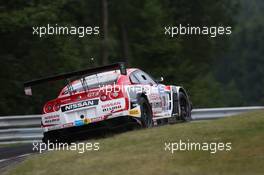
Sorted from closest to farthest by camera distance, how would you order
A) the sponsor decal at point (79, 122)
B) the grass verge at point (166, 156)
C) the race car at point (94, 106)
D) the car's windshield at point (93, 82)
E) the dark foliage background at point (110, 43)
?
the grass verge at point (166, 156) → the race car at point (94, 106) → the sponsor decal at point (79, 122) → the car's windshield at point (93, 82) → the dark foliage background at point (110, 43)

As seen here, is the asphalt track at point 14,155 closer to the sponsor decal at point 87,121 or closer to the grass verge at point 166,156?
the sponsor decal at point 87,121

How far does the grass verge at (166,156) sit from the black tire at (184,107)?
395 cm

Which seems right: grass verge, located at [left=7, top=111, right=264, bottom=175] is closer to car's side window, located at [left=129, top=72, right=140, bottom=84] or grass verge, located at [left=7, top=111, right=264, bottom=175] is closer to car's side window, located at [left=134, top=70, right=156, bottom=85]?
car's side window, located at [left=129, top=72, right=140, bottom=84]

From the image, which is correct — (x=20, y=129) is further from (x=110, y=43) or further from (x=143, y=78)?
(x=110, y=43)

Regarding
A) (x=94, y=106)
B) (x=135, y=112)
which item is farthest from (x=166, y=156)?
(x=94, y=106)

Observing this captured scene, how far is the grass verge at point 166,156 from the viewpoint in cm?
898

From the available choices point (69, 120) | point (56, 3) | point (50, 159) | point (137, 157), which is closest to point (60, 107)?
point (69, 120)

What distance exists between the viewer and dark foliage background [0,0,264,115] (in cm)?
3041

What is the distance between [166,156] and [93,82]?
4237 mm

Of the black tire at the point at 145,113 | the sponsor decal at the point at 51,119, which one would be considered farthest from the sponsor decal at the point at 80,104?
the black tire at the point at 145,113

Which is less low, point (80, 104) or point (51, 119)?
point (80, 104)

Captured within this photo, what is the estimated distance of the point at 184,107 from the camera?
628 inches

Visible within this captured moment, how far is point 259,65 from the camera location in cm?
10925

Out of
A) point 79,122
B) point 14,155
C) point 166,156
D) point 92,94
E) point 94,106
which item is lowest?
point 14,155
